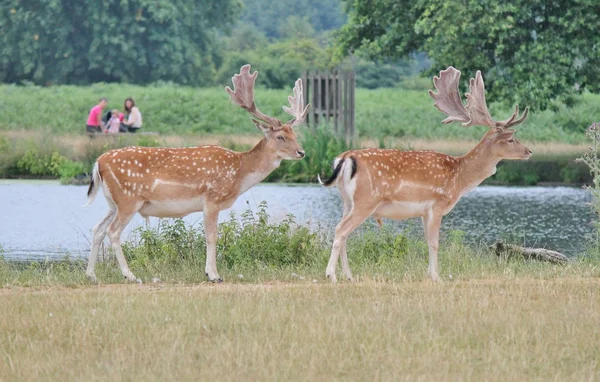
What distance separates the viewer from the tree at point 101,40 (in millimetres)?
56281

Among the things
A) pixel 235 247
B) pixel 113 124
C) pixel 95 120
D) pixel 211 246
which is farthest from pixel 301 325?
pixel 95 120

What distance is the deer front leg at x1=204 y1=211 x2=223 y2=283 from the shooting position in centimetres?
1206

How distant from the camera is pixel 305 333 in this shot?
8.69 metres

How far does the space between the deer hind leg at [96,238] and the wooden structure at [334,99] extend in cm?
1827

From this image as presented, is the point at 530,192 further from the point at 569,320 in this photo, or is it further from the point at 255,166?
the point at 569,320

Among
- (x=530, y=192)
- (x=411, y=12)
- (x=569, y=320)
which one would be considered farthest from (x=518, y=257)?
(x=411, y=12)

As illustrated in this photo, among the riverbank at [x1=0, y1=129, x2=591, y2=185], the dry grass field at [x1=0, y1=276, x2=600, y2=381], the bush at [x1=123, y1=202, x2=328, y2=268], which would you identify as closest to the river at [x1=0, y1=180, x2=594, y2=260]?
the riverbank at [x1=0, y1=129, x2=591, y2=185]

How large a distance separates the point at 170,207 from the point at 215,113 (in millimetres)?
34816

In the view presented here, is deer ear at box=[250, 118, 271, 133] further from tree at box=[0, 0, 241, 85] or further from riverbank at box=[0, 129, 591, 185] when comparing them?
tree at box=[0, 0, 241, 85]

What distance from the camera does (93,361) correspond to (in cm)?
806

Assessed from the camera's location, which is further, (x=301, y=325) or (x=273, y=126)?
(x=273, y=126)

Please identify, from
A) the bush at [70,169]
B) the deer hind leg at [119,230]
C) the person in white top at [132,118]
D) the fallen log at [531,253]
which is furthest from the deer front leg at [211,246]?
the person in white top at [132,118]

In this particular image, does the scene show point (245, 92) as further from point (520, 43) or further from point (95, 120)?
point (95, 120)

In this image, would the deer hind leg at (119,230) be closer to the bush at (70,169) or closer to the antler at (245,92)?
the antler at (245,92)
